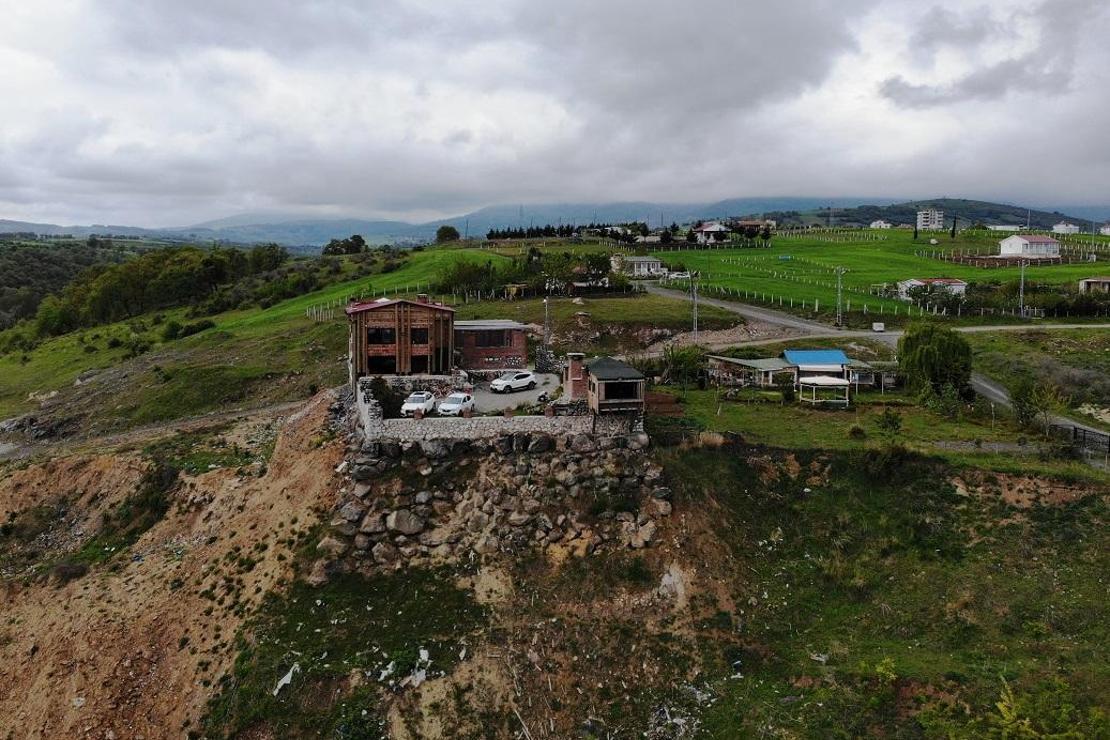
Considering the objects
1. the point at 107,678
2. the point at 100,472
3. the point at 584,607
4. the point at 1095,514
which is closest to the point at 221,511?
the point at 107,678

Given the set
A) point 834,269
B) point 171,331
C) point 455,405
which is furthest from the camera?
point 834,269

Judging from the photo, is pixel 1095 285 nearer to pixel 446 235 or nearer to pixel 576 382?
pixel 576 382

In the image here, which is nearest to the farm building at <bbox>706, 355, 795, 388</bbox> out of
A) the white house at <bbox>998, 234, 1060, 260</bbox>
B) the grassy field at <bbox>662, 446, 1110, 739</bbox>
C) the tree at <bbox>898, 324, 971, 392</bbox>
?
the tree at <bbox>898, 324, 971, 392</bbox>

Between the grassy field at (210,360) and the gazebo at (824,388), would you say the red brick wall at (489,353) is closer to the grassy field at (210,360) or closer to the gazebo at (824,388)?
the grassy field at (210,360)

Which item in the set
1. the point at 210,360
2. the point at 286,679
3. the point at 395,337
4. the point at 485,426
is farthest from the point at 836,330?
the point at 210,360

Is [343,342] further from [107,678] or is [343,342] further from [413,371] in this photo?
[107,678]
